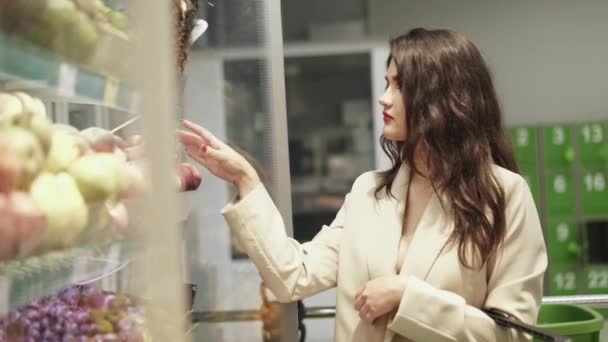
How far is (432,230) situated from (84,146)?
0.90 m

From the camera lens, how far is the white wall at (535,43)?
4863 millimetres

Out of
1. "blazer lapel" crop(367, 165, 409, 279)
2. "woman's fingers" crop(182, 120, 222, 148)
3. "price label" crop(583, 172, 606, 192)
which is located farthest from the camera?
"price label" crop(583, 172, 606, 192)

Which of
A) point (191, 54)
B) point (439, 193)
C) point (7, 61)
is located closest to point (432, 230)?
point (439, 193)

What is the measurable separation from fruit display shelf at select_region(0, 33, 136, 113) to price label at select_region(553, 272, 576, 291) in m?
4.09

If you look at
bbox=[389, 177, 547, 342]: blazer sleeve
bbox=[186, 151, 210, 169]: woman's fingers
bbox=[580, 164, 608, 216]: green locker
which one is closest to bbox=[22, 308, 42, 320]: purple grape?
bbox=[186, 151, 210, 169]: woman's fingers

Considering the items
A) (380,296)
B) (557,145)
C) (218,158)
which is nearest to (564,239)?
(557,145)

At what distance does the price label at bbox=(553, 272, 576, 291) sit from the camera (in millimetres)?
4297

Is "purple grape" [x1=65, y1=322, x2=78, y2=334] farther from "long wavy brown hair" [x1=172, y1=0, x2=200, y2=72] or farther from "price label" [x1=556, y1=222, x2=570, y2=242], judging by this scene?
"price label" [x1=556, y1=222, x2=570, y2=242]

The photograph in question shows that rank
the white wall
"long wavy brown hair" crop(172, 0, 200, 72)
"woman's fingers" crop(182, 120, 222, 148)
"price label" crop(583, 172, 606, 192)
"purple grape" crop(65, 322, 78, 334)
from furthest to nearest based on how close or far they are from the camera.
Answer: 1. the white wall
2. "price label" crop(583, 172, 606, 192)
3. "woman's fingers" crop(182, 120, 222, 148)
4. "long wavy brown hair" crop(172, 0, 200, 72)
5. "purple grape" crop(65, 322, 78, 334)

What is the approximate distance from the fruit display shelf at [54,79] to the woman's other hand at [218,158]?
2.05 feet

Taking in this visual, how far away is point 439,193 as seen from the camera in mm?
1481

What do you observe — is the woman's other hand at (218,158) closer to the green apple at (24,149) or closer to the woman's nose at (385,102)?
the woman's nose at (385,102)

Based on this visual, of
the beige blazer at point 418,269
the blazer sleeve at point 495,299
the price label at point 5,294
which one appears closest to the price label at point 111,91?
the price label at point 5,294

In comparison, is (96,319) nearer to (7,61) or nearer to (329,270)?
(7,61)
